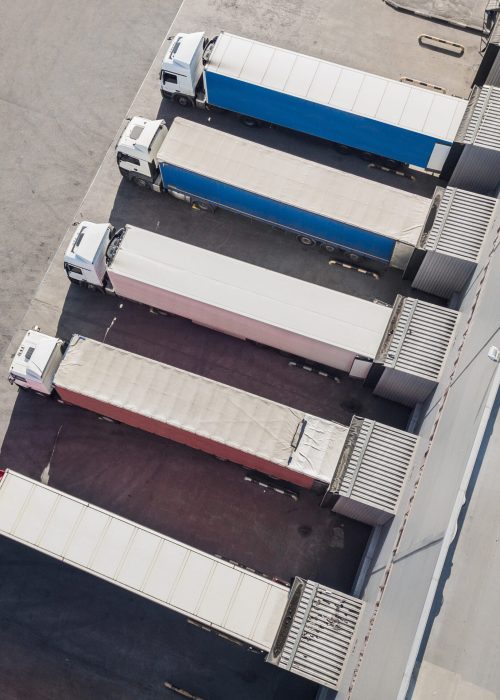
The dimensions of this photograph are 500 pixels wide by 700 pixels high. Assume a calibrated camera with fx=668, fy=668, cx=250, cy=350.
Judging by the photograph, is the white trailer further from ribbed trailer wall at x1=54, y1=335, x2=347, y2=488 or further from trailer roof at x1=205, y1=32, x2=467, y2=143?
trailer roof at x1=205, y1=32, x2=467, y2=143

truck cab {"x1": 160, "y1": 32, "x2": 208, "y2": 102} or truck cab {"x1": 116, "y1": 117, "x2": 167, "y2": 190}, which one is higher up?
truck cab {"x1": 160, "y1": 32, "x2": 208, "y2": 102}

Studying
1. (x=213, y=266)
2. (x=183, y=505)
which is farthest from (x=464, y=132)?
(x=183, y=505)

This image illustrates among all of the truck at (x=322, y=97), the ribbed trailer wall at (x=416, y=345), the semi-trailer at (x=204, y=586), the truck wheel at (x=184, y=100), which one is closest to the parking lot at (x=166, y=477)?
the truck wheel at (x=184, y=100)

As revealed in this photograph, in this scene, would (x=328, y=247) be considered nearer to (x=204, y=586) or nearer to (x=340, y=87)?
(x=340, y=87)

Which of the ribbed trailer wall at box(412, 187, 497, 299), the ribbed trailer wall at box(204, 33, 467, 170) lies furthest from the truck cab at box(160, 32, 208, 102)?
the ribbed trailer wall at box(412, 187, 497, 299)

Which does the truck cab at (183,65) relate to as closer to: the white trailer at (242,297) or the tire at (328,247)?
the white trailer at (242,297)

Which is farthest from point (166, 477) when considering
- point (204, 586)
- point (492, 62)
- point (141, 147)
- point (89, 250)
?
point (492, 62)
